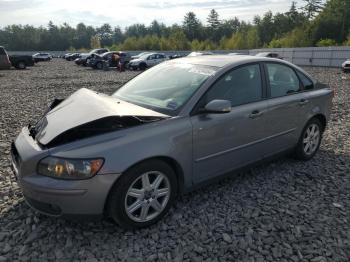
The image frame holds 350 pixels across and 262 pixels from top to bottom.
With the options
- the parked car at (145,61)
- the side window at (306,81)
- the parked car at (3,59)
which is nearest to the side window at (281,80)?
the side window at (306,81)

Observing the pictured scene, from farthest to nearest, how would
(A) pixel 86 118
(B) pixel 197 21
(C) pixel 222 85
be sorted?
1. (B) pixel 197 21
2. (C) pixel 222 85
3. (A) pixel 86 118

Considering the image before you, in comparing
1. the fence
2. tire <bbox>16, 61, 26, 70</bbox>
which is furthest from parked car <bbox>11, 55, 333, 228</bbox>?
the fence

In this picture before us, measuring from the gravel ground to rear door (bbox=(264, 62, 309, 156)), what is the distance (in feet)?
1.58

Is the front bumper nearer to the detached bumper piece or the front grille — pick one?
the detached bumper piece

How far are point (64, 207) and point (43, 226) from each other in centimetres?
67

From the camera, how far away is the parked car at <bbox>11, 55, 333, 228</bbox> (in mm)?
2809

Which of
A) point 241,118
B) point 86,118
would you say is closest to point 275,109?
point 241,118

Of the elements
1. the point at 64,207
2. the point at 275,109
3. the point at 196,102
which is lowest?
the point at 64,207

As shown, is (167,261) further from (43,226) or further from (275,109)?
(275,109)

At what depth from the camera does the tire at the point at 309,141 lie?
4.86 metres

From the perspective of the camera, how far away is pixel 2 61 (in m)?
22.8

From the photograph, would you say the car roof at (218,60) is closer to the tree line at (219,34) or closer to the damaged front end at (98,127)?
the damaged front end at (98,127)

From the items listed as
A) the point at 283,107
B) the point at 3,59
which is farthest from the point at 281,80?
the point at 3,59

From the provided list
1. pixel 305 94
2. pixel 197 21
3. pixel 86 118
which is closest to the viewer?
pixel 86 118
